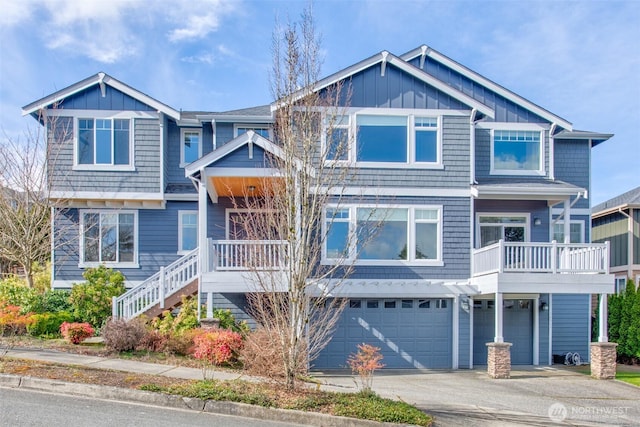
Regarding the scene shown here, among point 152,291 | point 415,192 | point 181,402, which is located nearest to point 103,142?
point 152,291

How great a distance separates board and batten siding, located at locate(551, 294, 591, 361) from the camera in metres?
16.8

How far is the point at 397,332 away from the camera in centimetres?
1488

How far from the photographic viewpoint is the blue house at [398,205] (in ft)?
46.1

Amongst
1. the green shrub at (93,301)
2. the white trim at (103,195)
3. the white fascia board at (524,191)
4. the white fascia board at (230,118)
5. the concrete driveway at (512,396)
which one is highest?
the white fascia board at (230,118)

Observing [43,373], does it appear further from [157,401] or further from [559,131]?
[559,131]

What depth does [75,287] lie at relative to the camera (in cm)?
1472

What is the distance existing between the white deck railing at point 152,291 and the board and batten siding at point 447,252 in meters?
4.84

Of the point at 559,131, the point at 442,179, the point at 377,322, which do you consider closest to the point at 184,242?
the point at 377,322

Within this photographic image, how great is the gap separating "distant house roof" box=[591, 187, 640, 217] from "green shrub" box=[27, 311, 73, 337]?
21607 mm

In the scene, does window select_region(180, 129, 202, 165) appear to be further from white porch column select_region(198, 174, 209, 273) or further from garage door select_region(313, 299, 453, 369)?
garage door select_region(313, 299, 453, 369)

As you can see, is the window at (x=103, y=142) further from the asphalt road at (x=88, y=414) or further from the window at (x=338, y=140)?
the asphalt road at (x=88, y=414)

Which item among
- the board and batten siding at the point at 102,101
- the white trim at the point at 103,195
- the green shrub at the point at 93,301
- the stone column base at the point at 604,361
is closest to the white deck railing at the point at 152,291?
the green shrub at the point at 93,301

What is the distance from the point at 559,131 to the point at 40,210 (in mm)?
17486

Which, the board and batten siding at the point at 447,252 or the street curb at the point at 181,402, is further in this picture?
the board and batten siding at the point at 447,252
